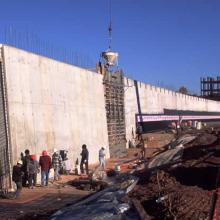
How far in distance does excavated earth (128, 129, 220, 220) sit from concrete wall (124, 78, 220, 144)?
2000 centimetres

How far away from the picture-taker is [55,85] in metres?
23.5

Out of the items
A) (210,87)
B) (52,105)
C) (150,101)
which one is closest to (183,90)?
(210,87)

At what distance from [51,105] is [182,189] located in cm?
1221

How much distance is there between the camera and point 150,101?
46562 millimetres

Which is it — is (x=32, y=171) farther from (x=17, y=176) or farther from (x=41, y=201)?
(x=41, y=201)

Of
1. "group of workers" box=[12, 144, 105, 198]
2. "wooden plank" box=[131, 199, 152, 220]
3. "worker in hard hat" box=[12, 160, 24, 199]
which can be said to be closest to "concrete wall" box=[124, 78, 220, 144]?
"group of workers" box=[12, 144, 105, 198]

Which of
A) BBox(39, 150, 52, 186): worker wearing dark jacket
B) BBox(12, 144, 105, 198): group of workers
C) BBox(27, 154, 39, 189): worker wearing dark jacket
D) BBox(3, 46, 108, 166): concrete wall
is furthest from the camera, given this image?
BBox(3, 46, 108, 166): concrete wall

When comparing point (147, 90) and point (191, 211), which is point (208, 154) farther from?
point (147, 90)

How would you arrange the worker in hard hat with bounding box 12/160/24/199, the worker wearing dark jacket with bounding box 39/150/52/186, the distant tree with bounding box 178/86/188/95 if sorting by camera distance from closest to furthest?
the worker in hard hat with bounding box 12/160/24/199 < the worker wearing dark jacket with bounding box 39/150/52/186 < the distant tree with bounding box 178/86/188/95

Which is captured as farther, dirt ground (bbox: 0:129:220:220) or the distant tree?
the distant tree

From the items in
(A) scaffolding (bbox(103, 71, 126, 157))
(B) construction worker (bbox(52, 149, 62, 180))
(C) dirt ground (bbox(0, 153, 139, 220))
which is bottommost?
(C) dirt ground (bbox(0, 153, 139, 220))

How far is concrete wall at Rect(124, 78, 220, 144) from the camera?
1500 inches

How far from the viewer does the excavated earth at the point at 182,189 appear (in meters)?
9.65

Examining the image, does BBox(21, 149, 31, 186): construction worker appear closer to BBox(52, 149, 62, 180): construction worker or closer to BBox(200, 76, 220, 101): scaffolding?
BBox(52, 149, 62, 180): construction worker
